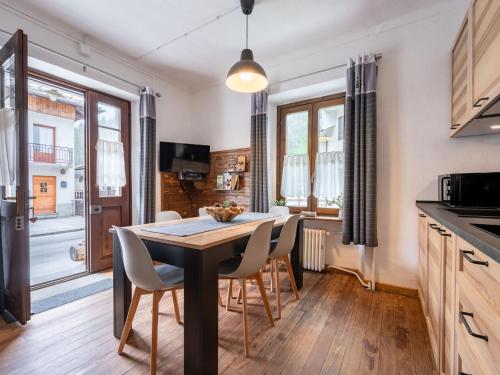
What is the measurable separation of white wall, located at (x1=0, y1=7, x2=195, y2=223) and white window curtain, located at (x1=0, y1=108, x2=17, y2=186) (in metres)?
0.79

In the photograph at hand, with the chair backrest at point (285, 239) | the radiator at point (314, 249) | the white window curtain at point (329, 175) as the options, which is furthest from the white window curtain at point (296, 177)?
the chair backrest at point (285, 239)

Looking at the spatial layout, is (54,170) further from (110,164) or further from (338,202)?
(338,202)

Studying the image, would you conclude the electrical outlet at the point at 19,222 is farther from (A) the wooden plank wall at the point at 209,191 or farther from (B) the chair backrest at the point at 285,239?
(B) the chair backrest at the point at 285,239

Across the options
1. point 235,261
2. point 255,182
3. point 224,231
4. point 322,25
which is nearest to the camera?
point 224,231

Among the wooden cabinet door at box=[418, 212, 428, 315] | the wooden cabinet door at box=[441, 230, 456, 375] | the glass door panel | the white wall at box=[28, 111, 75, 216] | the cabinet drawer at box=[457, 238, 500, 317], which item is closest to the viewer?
the cabinet drawer at box=[457, 238, 500, 317]

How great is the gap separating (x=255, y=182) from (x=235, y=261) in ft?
5.23

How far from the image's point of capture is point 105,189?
3252 millimetres

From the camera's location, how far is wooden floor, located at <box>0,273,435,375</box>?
58.0 inches

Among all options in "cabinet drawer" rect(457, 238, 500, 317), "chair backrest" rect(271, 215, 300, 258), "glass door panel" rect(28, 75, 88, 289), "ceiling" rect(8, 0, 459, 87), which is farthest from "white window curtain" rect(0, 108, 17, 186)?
"glass door panel" rect(28, 75, 88, 289)

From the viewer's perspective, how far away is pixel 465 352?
96cm

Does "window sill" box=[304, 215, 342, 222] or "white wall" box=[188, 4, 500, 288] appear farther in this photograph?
"window sill" box=[304, 215, 342, 222]

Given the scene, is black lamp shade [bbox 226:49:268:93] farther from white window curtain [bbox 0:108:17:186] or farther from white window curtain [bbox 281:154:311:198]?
A: white window curtain [bbox 0:108:17:186]

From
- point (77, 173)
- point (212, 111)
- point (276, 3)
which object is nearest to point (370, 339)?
point (276, 3)

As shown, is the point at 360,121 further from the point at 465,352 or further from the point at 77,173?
the point at 77,173
